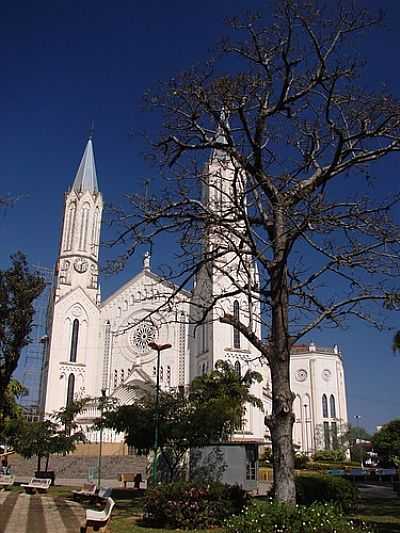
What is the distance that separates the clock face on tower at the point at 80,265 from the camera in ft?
155

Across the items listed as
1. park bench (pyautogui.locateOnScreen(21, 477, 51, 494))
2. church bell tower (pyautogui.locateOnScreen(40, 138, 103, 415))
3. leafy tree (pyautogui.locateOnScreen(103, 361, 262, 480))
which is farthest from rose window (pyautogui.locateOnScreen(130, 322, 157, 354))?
park bench (pyautogui.locateOnScreen(21, 477, 51, 494))

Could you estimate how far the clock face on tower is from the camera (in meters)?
47.3

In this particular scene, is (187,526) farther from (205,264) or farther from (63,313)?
(63,313)

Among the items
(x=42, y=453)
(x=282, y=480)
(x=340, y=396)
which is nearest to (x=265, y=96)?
(x=282, y=480)

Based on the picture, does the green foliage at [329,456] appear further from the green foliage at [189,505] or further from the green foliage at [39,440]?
the green foliage at [189,505]

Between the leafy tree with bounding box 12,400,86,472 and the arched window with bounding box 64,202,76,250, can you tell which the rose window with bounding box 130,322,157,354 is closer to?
the arched window with bounding box 64,202,76,250

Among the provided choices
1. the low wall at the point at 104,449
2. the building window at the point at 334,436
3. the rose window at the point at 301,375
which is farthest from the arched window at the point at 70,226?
the building window at the point at 334,436

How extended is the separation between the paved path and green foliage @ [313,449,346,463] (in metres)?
36.8

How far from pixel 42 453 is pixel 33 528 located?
16.4 meters

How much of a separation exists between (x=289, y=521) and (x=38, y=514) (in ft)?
26.1

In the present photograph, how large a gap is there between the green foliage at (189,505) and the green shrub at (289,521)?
139 inches

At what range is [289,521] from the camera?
7906 millimetres

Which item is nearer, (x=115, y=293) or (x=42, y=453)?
(x=42, y=453)

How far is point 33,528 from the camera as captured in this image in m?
11.1
